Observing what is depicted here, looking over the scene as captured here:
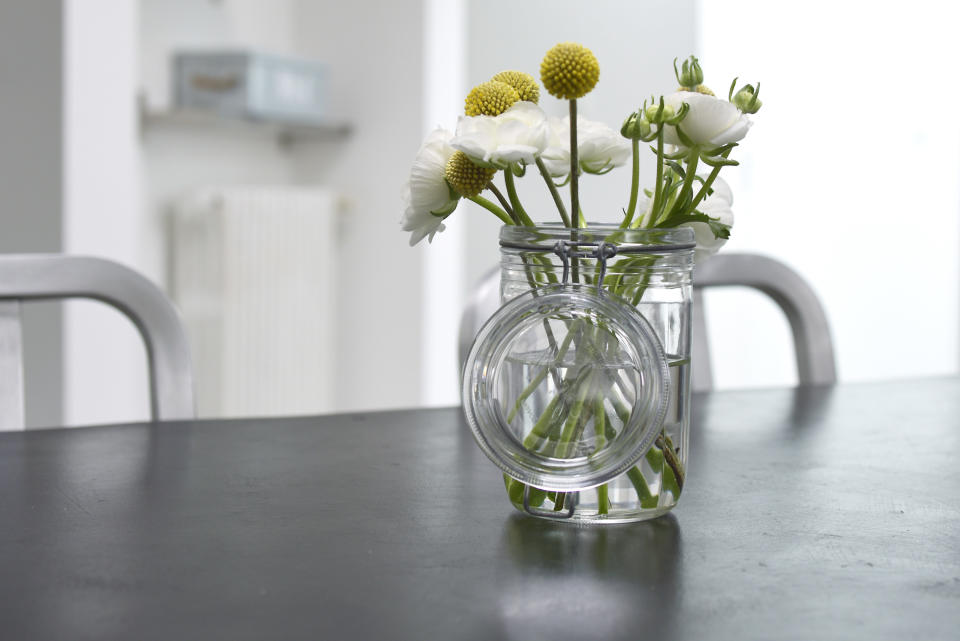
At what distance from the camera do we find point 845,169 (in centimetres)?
332

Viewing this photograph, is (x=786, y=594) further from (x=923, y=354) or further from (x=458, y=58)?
(x=923, y=354)

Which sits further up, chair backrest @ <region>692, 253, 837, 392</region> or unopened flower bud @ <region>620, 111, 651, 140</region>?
unopened flower bud @ <region>620, 111, 651, 140</region>

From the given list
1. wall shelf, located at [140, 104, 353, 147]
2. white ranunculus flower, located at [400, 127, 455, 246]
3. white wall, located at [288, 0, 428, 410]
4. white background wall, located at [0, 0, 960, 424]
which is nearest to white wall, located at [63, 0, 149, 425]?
wall shelf, located at [140, 104, 353, 147]

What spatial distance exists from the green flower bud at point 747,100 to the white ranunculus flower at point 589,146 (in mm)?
68

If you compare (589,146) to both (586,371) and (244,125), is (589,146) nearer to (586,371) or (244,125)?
(586,371)

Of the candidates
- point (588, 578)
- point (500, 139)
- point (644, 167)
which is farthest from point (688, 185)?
point (644, 167)

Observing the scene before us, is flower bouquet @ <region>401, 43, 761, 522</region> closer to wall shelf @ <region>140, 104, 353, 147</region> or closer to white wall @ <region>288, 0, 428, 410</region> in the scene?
wall shelf @ <region>140, 104, 353, 147</region>

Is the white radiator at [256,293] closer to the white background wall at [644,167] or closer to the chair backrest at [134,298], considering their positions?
the white background wall at [644,167]

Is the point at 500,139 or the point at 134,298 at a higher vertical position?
the point at 500,139

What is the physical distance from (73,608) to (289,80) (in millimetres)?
2604

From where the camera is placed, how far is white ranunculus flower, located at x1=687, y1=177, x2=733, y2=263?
66 cm

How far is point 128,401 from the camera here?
2.48 metres

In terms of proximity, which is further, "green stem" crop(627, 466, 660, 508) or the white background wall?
the white background wall

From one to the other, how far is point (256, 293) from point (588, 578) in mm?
2558
